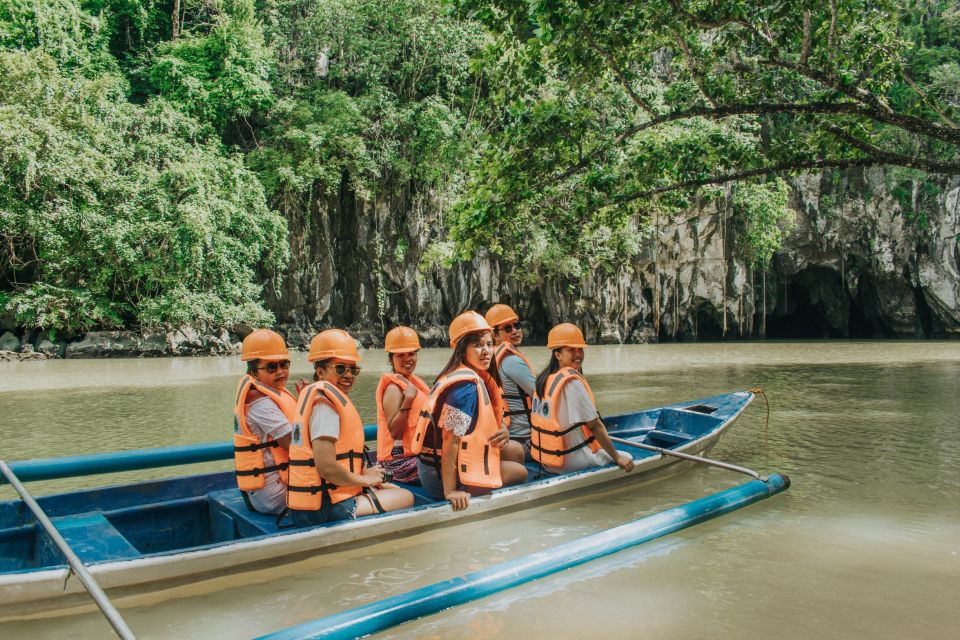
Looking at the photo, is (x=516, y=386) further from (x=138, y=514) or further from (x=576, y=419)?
(x=138, y=514)

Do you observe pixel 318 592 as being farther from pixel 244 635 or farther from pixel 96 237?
pixel 96 237

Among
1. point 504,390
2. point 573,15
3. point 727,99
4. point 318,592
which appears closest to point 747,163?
point 727,99

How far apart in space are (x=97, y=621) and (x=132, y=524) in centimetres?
90

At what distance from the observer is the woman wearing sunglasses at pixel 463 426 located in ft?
12.8

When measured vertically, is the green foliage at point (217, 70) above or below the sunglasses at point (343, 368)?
above

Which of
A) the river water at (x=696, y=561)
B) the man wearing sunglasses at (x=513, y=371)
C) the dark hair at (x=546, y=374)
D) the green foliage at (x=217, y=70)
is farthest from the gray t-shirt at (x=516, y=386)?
the green foliage at (x=217, y=70)

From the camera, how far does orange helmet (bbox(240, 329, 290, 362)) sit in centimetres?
391

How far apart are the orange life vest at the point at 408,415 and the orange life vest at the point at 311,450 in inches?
28.5

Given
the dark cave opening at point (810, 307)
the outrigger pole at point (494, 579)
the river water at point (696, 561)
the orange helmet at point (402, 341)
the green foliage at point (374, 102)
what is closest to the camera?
the outrigger pole at point (494, 579)

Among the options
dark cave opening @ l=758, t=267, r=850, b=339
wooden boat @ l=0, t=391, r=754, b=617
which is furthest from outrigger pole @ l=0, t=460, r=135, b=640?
dark cave opening @ l=758, t=267, r=850, b=339

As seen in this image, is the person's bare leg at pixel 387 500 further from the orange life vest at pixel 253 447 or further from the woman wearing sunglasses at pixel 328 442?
the orange life vest at pixel 253 447

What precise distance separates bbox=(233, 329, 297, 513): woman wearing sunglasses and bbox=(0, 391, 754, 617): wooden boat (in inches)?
7.0

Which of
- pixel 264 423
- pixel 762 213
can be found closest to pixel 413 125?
pixel 762 213

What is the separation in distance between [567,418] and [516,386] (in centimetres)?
70
